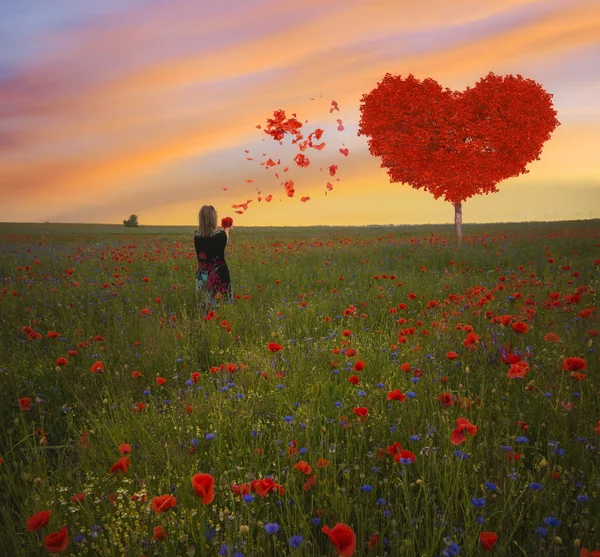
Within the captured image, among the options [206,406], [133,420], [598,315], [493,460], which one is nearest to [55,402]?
[133,420]

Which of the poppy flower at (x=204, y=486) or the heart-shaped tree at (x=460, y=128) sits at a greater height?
the heart-shaped tree at (x=460, y=128)

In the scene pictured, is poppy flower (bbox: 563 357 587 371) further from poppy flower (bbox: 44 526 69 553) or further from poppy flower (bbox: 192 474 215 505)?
poppy flower (bbox: 44 526 69 553)

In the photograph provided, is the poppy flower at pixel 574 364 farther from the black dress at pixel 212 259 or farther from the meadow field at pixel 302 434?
the black dress at pixel 212 259

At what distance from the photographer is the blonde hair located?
27.8ft

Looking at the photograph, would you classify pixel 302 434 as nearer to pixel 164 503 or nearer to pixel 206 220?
pixel 164 503

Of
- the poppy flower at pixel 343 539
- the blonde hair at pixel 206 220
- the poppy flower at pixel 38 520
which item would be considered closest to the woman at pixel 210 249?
the blonde hair at pixel 206 220

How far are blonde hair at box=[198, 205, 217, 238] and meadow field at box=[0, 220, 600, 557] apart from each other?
1599 millimetres

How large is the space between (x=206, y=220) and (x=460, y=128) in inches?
674

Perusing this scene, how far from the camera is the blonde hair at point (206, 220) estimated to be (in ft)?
27.8

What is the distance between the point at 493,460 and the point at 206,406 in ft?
7.17

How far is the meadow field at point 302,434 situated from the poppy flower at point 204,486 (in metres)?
0.01

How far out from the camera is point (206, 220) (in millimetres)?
8492

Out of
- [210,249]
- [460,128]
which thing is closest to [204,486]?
[210,249]

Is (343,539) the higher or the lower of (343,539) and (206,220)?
the lower
